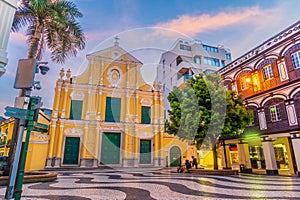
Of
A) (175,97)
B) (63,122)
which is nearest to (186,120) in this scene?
(175,97)

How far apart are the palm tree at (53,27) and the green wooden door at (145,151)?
12.3 meters

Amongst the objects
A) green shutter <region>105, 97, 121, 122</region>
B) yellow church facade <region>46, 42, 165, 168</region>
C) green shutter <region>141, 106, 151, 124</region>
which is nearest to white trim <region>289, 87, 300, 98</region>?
yellow church facade <region>46, 42, 165, 168</region>

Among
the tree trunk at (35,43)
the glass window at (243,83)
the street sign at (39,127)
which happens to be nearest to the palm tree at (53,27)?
the tree trunk at (35,43)

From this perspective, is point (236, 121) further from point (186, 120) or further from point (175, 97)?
point (175, 97)

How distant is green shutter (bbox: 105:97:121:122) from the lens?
68.0 feet

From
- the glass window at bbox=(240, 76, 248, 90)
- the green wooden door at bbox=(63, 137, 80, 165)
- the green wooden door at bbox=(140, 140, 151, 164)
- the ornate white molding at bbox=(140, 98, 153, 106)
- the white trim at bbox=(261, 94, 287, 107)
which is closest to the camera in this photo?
the white trim at bbox=(261, 94, 287, 107)

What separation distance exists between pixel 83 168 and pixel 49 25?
12.5m

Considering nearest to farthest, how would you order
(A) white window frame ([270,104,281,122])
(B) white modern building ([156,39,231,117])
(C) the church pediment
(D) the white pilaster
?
(A) white window frame ([270,104,281,122])
(D) the white pilaster
(C) the church pediment
(B) white modern building ([156,39,231,117])

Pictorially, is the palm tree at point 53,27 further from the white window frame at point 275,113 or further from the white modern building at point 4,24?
the white window frame at point 275,113

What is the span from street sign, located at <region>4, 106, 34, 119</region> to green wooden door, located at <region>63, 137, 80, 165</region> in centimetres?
1619

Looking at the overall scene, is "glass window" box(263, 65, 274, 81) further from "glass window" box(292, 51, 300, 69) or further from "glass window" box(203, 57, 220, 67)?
"glass window" box(203, 57, 220, 67)

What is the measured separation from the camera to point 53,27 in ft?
34.7

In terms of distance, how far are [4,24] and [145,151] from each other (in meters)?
19.0

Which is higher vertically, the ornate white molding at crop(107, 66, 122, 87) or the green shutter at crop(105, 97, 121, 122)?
the ornate white molding at crop(107, 66, 122, 87)
